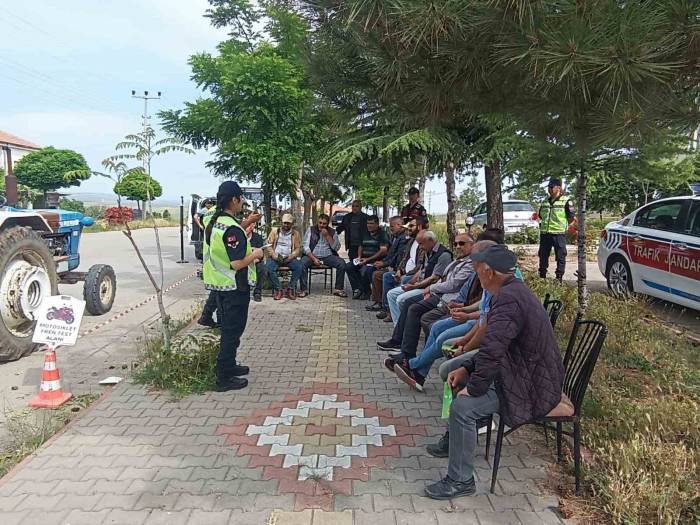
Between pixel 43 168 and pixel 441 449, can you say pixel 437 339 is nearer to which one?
pixel 441 449

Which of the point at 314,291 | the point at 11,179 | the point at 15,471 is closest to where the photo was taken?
the point at 15,471

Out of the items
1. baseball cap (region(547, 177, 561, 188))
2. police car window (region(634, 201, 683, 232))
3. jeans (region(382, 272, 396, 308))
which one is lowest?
jeans (region(382, 272, 396, 308))

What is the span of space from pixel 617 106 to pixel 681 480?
6.37 ft

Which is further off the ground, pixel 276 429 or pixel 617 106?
pixel 617 106

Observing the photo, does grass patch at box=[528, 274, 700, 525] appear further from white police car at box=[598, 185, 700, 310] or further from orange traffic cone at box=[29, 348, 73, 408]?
orange traffic cone at box=[29, 348, 73, 408]

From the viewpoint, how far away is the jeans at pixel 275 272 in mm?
8711

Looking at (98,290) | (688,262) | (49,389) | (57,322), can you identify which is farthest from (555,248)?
(49,389)

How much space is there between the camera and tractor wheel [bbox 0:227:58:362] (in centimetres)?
523

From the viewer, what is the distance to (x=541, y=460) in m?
3.30

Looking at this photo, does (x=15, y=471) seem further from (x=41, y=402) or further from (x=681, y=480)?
(x=681, y=480)

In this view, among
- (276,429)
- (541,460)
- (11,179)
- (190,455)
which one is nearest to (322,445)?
(276,429)

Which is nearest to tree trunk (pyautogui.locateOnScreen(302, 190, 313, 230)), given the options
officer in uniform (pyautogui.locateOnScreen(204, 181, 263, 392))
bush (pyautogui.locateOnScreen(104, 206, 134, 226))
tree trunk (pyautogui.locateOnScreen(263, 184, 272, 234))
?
tree trunk (pyautogui.locateOnScreen(263, 184, 272, 234))

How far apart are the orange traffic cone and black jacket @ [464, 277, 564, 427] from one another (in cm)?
342

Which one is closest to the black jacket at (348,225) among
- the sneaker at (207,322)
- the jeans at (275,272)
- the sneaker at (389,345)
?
the jeans at (275,272)
